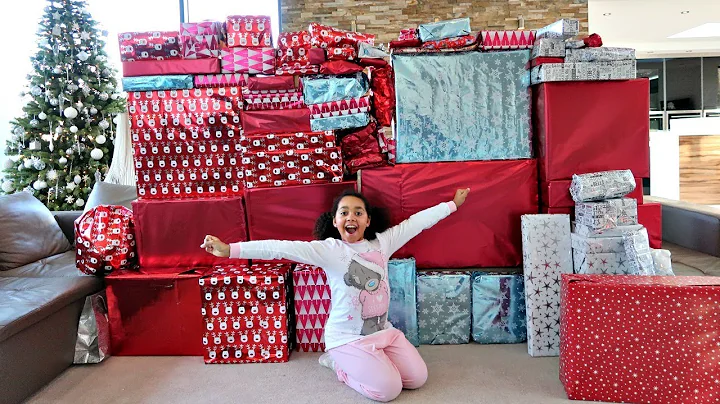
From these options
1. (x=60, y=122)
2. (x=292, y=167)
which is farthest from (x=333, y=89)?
(x=60, y=122)

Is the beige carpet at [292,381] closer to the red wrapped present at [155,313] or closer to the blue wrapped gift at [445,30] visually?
the red wrapped present at [155,313]

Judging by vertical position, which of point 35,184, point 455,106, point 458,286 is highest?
point 455,106

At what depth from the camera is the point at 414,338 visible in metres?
2.75

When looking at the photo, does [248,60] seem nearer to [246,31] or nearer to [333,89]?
[246,31]

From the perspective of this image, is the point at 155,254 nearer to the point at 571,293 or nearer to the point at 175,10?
the point at 571,293

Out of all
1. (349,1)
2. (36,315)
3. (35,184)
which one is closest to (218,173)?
(36,315)

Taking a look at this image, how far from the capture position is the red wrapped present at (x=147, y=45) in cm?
285

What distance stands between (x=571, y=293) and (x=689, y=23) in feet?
25.6

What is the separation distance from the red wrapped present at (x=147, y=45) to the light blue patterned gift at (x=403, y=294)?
1617 millimetres

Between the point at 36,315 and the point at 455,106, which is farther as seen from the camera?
the point at 455,106

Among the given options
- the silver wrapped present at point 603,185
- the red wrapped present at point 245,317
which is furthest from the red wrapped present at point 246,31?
the silver wrapped present at point 603,185

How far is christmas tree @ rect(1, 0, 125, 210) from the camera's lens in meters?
4.84

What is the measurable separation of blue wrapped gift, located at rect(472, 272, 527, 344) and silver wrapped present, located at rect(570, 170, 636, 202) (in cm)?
52

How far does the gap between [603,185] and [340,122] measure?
1.32m
